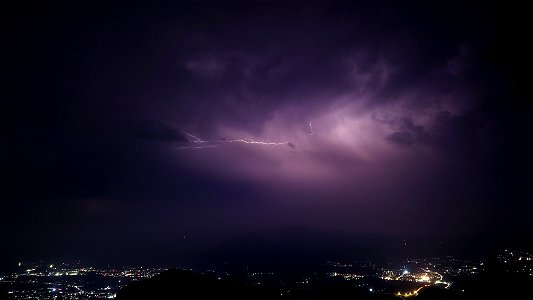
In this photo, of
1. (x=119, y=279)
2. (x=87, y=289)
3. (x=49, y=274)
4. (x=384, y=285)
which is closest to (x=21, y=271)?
(x=49, y=274)

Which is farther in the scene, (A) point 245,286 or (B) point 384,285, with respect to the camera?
(B) point 384,285

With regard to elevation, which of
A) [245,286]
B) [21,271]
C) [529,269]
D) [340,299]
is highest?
[245,286]

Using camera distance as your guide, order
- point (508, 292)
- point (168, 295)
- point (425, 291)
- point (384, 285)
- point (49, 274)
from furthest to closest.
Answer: point (49, 274)
point (384, 285)
point (425, 291)
point (508, 292)
point (168, 295)

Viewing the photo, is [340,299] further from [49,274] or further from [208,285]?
[49,274]

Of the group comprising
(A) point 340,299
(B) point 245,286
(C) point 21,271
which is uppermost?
(B) point 245,286

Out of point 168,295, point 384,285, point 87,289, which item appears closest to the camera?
point 168,295

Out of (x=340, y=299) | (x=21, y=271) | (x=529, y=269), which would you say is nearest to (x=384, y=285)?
(x=529, y=269)

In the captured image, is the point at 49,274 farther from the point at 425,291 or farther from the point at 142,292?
the point at 425,291

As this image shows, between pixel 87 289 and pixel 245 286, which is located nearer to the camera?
pixel 245 286

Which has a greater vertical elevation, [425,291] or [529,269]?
[425,291]
